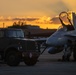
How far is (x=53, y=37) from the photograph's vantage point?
34.0 metres

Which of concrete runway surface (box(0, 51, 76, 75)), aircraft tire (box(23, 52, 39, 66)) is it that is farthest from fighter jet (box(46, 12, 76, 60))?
concrete runway surface (box(0, 51, 76, 75))

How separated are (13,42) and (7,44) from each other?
0.41m

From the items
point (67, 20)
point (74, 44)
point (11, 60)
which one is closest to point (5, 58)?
point (11, 60)

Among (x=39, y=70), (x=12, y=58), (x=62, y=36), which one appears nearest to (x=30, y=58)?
(x=12, y=58)

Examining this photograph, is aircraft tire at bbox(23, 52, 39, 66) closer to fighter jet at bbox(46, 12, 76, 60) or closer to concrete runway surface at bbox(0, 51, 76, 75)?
concrete runway surface at bbox(0, 51, 76, 75)

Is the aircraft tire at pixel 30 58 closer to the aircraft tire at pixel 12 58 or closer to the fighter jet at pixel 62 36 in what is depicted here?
the aircraft tire at pixel 12 58

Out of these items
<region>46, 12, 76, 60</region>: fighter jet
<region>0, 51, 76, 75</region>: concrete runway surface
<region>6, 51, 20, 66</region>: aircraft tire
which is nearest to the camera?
<region>0, 51, 76, 75</region>: concrete runway surface

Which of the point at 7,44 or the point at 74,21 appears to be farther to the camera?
the point at 74,21

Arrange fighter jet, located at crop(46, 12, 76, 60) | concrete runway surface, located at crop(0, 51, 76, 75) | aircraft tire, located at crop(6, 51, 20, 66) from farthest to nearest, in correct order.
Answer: fighter jet, located at crop(46, 12, 76, 60) → aircraft tire, located at crop(6, 51, 20, 66) → concrete runway surface, located at crop(0, 51, 76, 75)

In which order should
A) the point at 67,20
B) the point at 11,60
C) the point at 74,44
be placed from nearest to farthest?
1. the point at 11,60
2. the point at 74,44
3. the point at 67,20

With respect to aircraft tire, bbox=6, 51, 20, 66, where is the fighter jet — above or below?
above

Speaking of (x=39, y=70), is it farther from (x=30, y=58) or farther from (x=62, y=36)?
Result: (x=62, y=36)

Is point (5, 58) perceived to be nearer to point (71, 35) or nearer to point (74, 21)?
point (71, 35)

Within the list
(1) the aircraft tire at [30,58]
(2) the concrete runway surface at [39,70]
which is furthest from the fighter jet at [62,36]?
(2) the concrete runway surface at [39,70]
